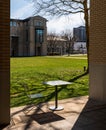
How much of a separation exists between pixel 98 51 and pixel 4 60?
4059 millimetres

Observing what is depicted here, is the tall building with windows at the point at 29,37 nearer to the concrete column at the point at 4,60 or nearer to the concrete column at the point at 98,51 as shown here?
the concrete column at the point at 98,51

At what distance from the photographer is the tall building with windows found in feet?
257

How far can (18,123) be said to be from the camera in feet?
23.4

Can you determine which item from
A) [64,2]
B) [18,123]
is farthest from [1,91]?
[64,2]

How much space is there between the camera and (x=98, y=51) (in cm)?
995

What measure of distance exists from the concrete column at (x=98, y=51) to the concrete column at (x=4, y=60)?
3.88 meters

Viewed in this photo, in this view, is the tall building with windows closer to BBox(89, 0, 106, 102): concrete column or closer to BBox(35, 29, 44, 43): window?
BBox(35, 29, 44, 43): window

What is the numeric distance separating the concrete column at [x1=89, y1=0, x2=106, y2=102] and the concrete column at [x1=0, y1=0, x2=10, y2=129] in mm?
3878

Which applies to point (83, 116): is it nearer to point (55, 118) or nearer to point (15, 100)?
point (55, 118)

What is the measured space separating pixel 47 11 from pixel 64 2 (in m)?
1.66

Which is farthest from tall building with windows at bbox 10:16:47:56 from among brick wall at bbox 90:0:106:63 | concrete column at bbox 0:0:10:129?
concrete column at bbox 0:0:10:129

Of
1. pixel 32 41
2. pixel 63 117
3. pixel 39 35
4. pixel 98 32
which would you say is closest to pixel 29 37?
pixel 32 41

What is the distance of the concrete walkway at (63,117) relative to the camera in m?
6.86

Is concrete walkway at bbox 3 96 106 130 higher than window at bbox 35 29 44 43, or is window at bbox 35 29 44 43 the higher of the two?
window at bbox 35 29 44 43
